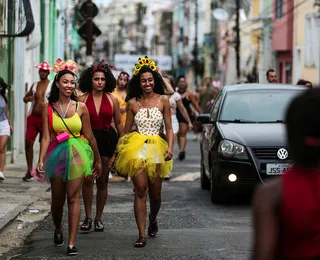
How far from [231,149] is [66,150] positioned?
12.0 feet

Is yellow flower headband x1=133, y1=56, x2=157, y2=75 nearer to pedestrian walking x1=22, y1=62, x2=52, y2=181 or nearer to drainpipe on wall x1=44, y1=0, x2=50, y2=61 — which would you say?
pedestrian walking x1=22, y1=62, x2=52, y2=181

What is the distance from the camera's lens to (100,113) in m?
10.2

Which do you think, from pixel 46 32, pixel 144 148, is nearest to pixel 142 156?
pixel 144 148

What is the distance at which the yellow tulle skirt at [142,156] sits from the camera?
934 centimetres

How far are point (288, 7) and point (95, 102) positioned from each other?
32.0 meters

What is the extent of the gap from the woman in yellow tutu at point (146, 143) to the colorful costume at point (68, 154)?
0.52 m

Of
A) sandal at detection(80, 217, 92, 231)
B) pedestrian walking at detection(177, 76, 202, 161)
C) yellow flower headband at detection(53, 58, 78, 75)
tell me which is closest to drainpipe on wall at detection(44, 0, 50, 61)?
pedestrian walking at detection(177, 76, 202, 161)

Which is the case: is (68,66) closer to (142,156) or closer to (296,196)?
(142,156)

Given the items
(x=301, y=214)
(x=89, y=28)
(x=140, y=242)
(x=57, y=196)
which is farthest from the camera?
(x=89, y=28)

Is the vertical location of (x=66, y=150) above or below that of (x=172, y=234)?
above

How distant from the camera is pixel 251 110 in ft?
43.1

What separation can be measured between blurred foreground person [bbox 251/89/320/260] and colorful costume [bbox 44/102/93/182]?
502 cm

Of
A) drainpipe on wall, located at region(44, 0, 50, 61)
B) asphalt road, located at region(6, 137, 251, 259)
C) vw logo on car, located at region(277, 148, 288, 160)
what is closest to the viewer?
asphalt road, located at region(6, 137, 251, 259)

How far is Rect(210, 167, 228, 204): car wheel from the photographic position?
40.6 feet
